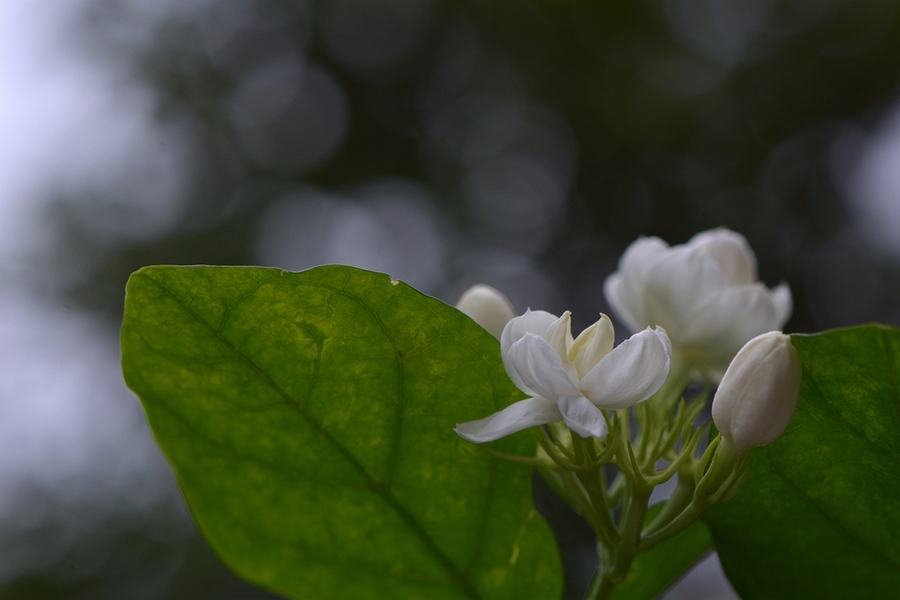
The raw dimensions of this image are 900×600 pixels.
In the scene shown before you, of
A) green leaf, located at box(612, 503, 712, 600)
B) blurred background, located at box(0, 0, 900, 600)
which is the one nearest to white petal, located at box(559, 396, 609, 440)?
green leaf, located at box(612, 503, 712, 600)

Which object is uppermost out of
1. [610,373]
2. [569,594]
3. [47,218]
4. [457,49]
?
[610,373]

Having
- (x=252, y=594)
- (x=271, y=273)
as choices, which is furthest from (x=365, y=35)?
(x=271, y=273)

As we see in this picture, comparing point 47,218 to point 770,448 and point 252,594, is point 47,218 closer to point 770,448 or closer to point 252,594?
point 252,594

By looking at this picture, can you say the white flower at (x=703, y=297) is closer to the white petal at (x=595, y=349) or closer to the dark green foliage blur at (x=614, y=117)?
the white petal at (x=595, y=349)

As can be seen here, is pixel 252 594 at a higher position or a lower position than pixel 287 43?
lower

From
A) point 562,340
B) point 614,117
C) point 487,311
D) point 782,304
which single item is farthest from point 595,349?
point 614,117

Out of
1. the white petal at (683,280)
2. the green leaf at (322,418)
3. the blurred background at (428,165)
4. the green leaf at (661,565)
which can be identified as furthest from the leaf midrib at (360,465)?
the blurred background at (428,165)
